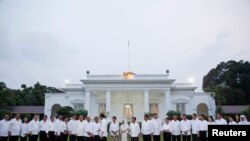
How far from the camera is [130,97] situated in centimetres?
2978

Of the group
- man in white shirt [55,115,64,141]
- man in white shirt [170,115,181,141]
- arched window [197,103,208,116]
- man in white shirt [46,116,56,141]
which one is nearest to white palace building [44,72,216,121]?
arched window [197,103,208,116]

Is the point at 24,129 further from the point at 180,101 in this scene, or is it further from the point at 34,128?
the point at 180,101

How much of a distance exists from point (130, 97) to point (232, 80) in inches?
1021

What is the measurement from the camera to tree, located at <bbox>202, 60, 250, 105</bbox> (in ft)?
138

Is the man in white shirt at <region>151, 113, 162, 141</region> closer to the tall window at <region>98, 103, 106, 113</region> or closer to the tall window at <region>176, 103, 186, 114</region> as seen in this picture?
the tall window at <region>176, 103, 186, 114</region>

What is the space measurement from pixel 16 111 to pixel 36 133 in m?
19.5

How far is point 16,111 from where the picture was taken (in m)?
30.8

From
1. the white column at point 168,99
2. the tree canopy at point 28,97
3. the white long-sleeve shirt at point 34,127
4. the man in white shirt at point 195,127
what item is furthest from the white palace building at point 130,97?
the white long-sleeve shirt at point 34,127

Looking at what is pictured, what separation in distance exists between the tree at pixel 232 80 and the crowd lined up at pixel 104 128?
29077 mm

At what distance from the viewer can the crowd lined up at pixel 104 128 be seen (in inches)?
486

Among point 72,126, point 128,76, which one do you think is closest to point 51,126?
point 72,126

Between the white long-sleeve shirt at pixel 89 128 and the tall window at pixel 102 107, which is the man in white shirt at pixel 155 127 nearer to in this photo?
the white long-sleeve shirt at pixel 89 128

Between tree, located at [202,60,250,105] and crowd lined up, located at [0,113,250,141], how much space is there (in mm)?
29077

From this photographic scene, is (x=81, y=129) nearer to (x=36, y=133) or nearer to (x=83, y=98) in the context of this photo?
(x=36, y=133)
